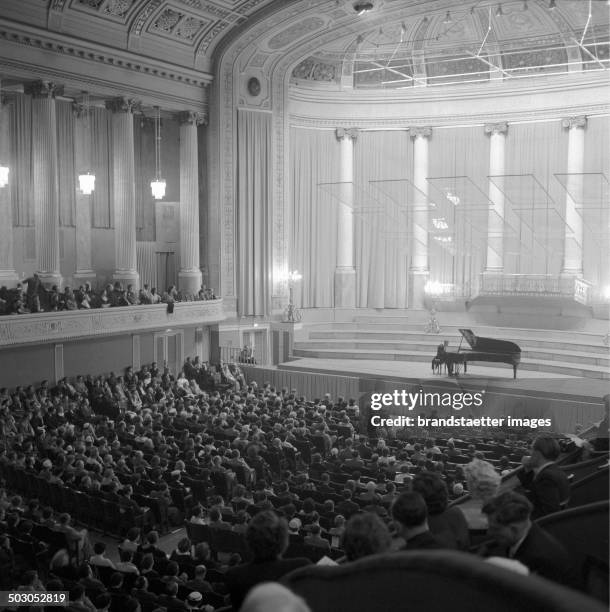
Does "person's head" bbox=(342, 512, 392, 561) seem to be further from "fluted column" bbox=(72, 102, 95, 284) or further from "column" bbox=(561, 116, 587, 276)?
"column" bbox=(561, 116, 587, 276)

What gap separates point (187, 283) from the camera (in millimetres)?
26375

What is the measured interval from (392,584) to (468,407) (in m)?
17.0

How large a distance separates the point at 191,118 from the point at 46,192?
20.1ft

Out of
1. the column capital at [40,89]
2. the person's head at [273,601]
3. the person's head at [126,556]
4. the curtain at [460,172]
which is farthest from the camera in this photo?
the curtain at [460,172]

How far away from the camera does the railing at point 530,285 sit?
26969 mm

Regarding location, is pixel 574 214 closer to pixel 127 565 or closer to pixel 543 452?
pixel 127 565

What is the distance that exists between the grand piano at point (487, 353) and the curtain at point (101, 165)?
12.8 m

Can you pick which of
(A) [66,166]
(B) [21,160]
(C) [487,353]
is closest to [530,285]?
(C) [487,353]

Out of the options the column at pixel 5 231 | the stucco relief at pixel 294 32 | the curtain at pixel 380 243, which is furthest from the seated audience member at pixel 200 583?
the curtain at pixel 380 243

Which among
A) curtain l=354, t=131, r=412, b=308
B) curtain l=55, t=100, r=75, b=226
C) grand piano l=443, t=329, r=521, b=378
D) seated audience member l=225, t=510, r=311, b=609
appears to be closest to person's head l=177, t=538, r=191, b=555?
seated audience member l=225, t=510, r=311, b=609

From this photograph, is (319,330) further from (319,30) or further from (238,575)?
(238,575)

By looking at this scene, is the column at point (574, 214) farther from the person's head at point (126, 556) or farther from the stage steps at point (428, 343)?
the person's head at point (126, 556)

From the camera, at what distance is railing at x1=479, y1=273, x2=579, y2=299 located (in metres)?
27.0

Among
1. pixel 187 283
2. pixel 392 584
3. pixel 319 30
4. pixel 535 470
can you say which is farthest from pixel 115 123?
pixel 392 584
